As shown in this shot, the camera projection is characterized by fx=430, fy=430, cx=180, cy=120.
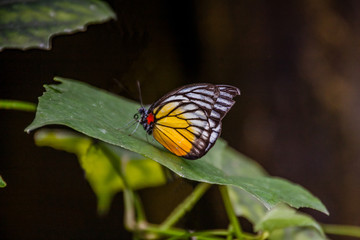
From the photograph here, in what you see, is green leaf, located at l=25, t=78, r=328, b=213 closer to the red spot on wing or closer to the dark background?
the red spot on wing

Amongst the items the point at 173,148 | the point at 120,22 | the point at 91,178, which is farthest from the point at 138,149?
the point at 120,22

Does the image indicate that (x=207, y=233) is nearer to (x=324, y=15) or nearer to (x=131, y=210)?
(x=131, y=210)

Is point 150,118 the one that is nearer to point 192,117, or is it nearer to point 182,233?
point 192,117

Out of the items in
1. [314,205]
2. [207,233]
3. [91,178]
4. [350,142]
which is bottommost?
[91,178]

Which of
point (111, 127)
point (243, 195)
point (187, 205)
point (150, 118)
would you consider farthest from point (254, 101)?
point (111, 127)

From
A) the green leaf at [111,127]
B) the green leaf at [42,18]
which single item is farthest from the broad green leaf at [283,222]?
the green leaf at [42,18]

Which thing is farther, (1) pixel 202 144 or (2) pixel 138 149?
(1) pixel 202 144

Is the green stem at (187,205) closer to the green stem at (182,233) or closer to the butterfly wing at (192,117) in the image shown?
the green stem at (182,233)

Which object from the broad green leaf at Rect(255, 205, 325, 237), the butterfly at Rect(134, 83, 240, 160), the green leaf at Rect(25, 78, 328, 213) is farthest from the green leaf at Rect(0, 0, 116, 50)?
the broad green leaf at Rect(255, 205, 325, 237)
